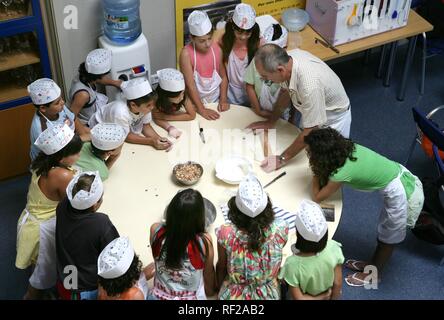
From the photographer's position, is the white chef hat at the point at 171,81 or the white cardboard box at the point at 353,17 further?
the white cardboard box at the point at 353,17

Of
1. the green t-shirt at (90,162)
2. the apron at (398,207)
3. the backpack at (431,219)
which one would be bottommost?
the backpack at (431,219)

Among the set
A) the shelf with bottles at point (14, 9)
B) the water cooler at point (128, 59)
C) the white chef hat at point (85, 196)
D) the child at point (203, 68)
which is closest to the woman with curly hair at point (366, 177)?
the child at point (203, 68)

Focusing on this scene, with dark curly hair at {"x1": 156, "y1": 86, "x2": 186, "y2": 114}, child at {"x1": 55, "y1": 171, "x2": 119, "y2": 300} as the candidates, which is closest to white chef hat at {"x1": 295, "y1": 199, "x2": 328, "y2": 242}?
child at {"x1": 55, "y1": 171, "x2": 119, "y2": 300}

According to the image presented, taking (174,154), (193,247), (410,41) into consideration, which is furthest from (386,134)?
(193,247)

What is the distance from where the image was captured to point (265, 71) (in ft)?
10.1

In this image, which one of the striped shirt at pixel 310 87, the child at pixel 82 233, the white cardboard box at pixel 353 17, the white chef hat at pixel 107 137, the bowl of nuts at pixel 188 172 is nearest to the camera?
the child at pixel 82 233

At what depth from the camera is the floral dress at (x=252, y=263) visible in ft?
8.02

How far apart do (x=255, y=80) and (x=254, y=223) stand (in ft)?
4.57

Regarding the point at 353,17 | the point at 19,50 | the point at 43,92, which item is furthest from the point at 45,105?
the point at 353,17

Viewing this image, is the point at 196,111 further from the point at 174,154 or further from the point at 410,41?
the point at 410,41

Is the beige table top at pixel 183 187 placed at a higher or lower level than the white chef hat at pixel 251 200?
lower

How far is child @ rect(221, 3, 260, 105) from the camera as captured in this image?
11.5ft

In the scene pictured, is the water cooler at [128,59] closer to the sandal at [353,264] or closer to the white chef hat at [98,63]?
the white chef hat at [98,63]

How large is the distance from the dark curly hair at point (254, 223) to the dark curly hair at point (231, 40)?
4.85ft
